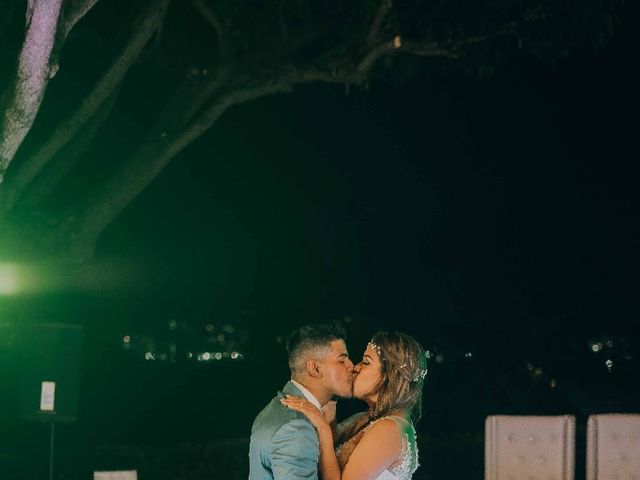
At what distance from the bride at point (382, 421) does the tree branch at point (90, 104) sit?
374 cm

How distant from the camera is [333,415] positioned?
13.8ft

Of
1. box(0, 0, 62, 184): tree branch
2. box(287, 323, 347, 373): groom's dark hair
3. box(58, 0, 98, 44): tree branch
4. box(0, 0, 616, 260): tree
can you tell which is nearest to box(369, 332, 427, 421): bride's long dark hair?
box(287, 323, 347, 373): groom's dark hair

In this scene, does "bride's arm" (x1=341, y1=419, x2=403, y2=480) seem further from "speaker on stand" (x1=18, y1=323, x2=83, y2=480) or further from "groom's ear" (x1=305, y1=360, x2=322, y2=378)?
"speaker on stand" (x1=18, y1=323, x2=83, y2=480)

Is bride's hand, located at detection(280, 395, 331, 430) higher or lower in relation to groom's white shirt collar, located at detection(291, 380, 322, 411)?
lower

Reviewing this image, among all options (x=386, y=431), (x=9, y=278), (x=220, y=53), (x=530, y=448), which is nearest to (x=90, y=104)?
(x=220, y=53)

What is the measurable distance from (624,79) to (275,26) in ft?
16.8

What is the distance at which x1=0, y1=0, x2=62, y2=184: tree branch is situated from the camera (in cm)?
540

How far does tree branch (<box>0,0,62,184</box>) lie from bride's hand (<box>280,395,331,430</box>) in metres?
2.88

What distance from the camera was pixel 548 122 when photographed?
12.6 m

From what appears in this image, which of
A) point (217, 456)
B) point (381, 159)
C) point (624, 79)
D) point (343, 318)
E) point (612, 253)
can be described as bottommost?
point (217, 456)

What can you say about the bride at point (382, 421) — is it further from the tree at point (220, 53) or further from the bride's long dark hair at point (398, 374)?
the tree at point (220, 53)

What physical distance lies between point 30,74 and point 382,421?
305cm

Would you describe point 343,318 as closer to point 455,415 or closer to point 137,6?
point 455,415

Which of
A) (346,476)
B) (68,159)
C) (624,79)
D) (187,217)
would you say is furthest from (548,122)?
(346,476)
